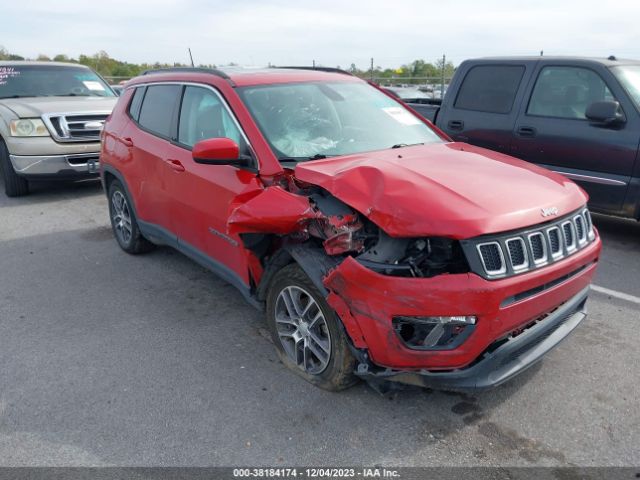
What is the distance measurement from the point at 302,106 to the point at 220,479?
8.37 feet

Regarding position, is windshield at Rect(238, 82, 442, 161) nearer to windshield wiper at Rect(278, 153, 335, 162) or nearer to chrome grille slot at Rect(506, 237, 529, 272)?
windshield wiper at Rect(278, 153, 335, 162)

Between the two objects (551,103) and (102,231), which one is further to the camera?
(102,231)

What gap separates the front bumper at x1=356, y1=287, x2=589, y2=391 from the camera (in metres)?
2.71

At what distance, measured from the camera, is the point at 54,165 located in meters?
8.20

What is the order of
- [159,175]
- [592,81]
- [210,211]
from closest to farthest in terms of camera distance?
[210,211], [159,175], [592,81]

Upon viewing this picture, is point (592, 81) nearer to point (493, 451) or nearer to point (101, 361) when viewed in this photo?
point (493, 451)

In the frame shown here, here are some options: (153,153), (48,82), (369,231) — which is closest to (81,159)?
(48,82)

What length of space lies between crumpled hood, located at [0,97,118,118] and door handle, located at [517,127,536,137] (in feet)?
20.8

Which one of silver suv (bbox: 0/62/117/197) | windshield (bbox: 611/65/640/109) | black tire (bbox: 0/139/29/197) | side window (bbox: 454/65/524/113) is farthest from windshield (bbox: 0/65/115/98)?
windshield (bbox: 611/65/640/109)

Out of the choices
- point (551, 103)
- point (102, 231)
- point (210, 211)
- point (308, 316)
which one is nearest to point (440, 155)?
point (308, 316)

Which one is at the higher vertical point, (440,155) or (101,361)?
(440,155)

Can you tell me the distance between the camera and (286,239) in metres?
3.36

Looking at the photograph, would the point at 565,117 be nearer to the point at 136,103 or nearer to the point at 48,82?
the point at 136,103

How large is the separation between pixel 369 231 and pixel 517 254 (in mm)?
749
